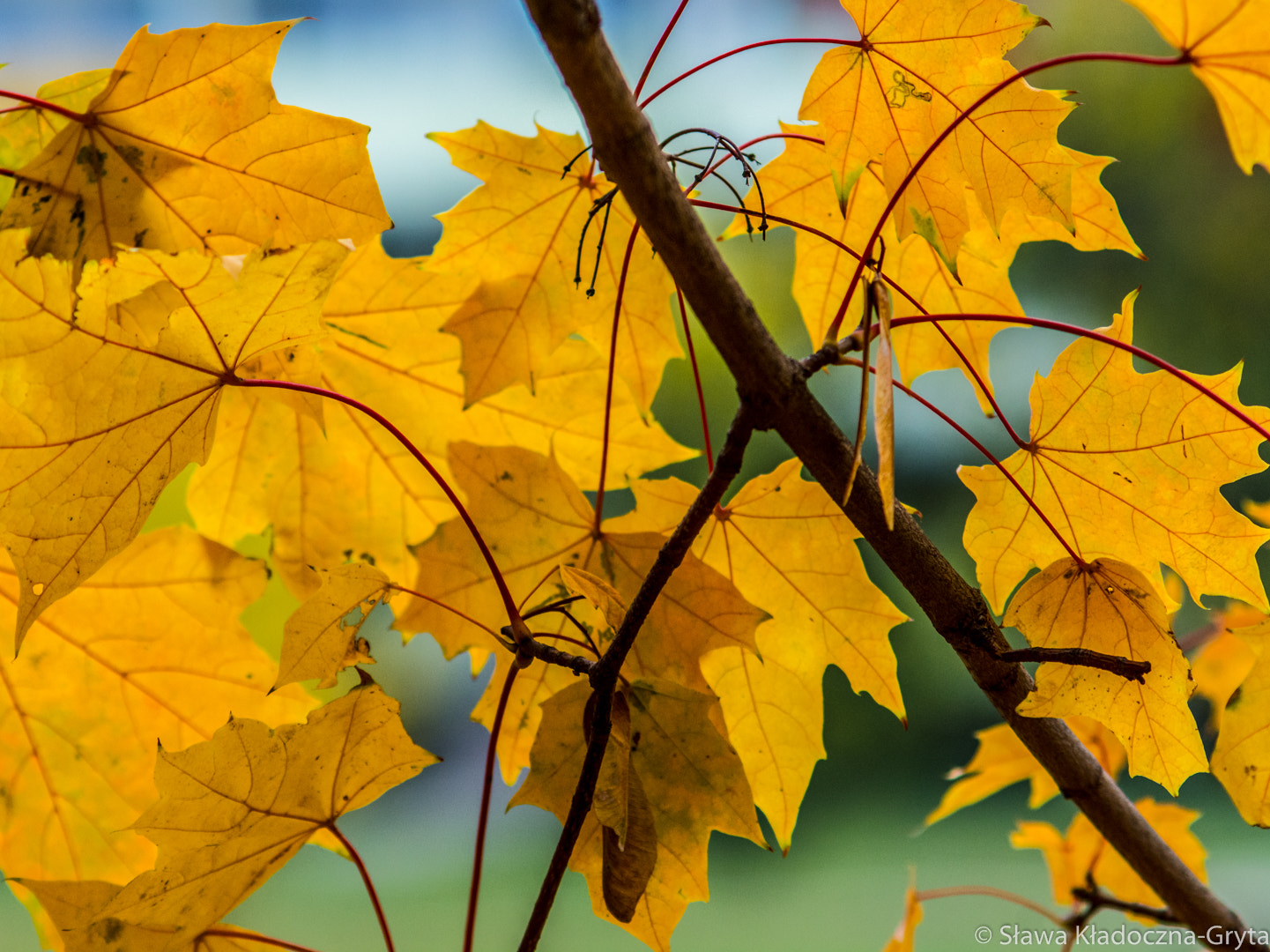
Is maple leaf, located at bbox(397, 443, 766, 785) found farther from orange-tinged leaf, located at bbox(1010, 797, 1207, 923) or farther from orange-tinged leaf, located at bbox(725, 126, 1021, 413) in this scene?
orange-tinged leaf, located at bbox(1010, 797, 1207, 923)

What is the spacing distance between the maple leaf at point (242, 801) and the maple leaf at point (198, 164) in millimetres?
162

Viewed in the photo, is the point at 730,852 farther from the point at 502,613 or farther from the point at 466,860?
the point at 502,613

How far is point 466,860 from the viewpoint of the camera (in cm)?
161

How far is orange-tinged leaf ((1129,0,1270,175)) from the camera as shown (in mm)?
196

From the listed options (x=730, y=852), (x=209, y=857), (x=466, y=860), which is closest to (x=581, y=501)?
(x=209, y=857)

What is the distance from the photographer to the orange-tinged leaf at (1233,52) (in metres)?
0.20

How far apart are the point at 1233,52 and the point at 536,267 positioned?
9.3 inches

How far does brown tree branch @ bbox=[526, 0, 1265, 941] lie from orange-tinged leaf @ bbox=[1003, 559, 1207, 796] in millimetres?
17

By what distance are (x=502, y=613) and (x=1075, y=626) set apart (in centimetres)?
19

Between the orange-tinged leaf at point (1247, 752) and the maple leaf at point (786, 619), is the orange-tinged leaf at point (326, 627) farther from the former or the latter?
the orange-tinged leaf at point (1247, 752)

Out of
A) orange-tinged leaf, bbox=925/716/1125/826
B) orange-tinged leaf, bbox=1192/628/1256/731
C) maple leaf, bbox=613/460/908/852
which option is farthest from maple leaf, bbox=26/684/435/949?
orange-tinged leaf, bbox=1192/628/1256/731

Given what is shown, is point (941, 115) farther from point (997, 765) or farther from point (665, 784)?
point (997, 765)

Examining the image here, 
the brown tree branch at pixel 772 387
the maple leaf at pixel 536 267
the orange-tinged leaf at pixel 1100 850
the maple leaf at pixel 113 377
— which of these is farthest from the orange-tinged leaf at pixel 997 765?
the maple leaf at pixel 113 377

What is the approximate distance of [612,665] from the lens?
219 mm
